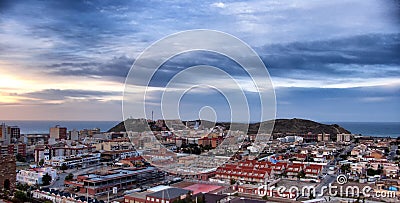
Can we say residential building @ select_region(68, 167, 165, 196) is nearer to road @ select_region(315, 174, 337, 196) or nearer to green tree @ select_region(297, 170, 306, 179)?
green tree @ select_region(297, 170, 306, 179)

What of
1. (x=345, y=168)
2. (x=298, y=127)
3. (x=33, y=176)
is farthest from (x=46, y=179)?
(x=298, y=127)

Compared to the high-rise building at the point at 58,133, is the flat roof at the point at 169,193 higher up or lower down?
lower down

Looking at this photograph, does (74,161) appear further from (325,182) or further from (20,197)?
(325,182)

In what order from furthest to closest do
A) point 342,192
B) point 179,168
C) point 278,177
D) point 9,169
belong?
point 179,168 → point 278,177 → point 9,169 → point 342,192

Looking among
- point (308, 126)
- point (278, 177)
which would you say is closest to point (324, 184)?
point (278, 177)

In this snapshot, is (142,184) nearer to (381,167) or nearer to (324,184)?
(324,184)

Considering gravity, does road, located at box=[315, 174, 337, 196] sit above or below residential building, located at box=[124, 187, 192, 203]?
below
